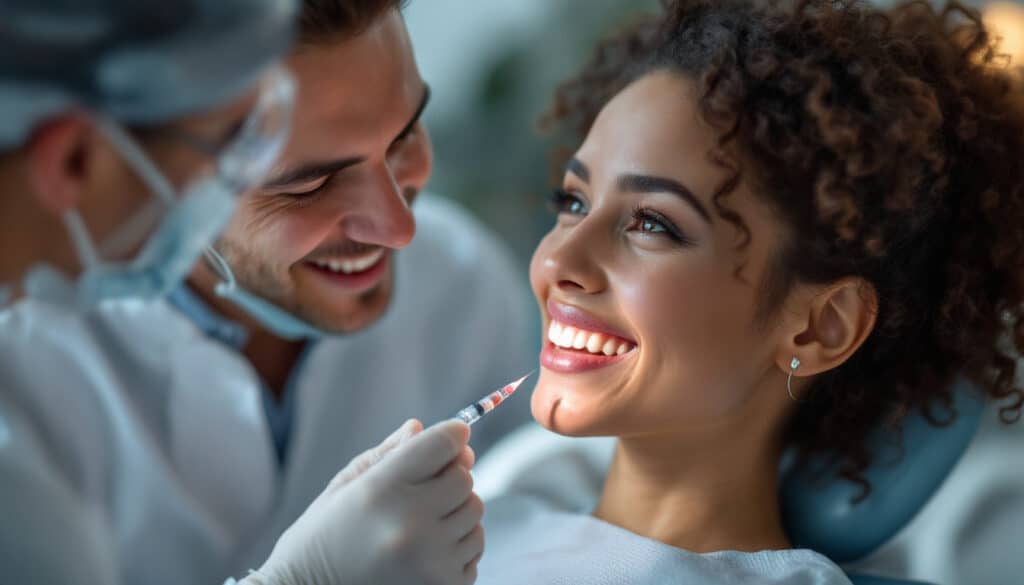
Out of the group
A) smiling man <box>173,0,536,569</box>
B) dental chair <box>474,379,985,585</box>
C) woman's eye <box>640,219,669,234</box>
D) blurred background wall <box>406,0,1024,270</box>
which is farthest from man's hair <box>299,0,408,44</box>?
blurred background wall <box>406,0,1024,270</box>

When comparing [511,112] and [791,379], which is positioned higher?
[791,379]

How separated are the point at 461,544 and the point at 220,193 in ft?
1.91

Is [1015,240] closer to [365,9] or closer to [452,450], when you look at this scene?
[452,450]

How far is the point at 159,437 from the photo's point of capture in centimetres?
168

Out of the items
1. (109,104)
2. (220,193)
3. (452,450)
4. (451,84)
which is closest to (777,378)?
(452,450)

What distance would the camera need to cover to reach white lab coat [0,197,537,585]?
1423 mm

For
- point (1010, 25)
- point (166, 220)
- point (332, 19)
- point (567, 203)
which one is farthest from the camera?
point (1010, 25)

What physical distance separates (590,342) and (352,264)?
44 cm

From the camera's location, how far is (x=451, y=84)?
326 centimetres

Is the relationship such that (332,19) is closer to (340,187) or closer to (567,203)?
(340,187)

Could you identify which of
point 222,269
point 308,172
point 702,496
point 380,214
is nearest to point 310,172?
point 308,172

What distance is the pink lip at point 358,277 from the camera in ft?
5.05

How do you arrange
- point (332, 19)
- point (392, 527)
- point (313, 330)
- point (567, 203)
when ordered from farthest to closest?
1. point (313, 330)
2. point (567, 203)
3. point (332, 19)
4. point (392, 527)

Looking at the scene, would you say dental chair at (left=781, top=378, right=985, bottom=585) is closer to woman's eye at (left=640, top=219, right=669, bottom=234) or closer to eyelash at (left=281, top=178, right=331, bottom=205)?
woman's eye at (left=640, top=219, right=669, bottom=234)
